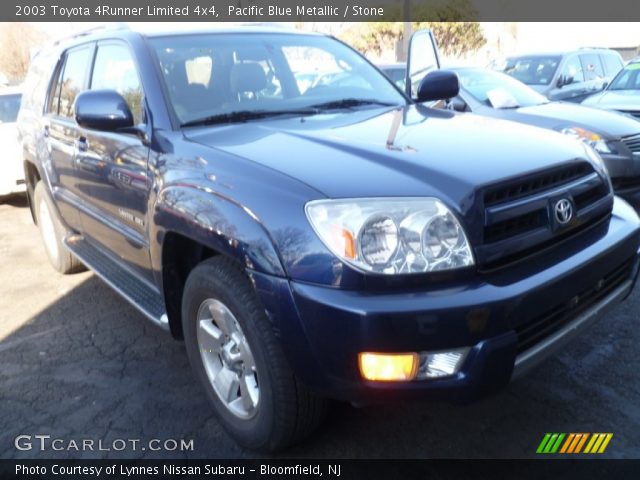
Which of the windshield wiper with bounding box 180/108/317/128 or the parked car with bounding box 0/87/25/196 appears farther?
the parked car with bounding box 0/87/25/196

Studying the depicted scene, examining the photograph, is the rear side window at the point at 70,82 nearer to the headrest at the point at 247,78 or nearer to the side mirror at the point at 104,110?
the side mirror at the point at 104,110

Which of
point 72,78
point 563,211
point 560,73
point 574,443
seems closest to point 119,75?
point 72,78

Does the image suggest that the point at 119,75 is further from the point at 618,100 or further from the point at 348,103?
the point at 618,100

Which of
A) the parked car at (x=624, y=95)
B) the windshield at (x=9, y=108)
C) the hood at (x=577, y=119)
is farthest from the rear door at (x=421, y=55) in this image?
the windshield at (x=9, y=108)

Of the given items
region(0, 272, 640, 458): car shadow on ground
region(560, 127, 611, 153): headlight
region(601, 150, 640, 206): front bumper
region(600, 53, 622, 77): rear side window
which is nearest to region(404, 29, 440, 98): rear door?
region(560, 127, 611, 153): headlight

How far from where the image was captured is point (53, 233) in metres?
4.91

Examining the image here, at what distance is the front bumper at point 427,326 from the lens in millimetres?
1827

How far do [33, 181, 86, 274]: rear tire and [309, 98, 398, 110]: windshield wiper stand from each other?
2553 millimetres

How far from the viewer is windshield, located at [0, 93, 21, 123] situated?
7.48 metres

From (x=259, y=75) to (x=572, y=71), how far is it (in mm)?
7816

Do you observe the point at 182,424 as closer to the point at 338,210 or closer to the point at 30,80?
the point at 338,210

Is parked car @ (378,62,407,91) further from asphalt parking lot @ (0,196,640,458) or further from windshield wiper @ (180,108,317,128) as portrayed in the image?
windshield wiper @ (180,108,317,128)
